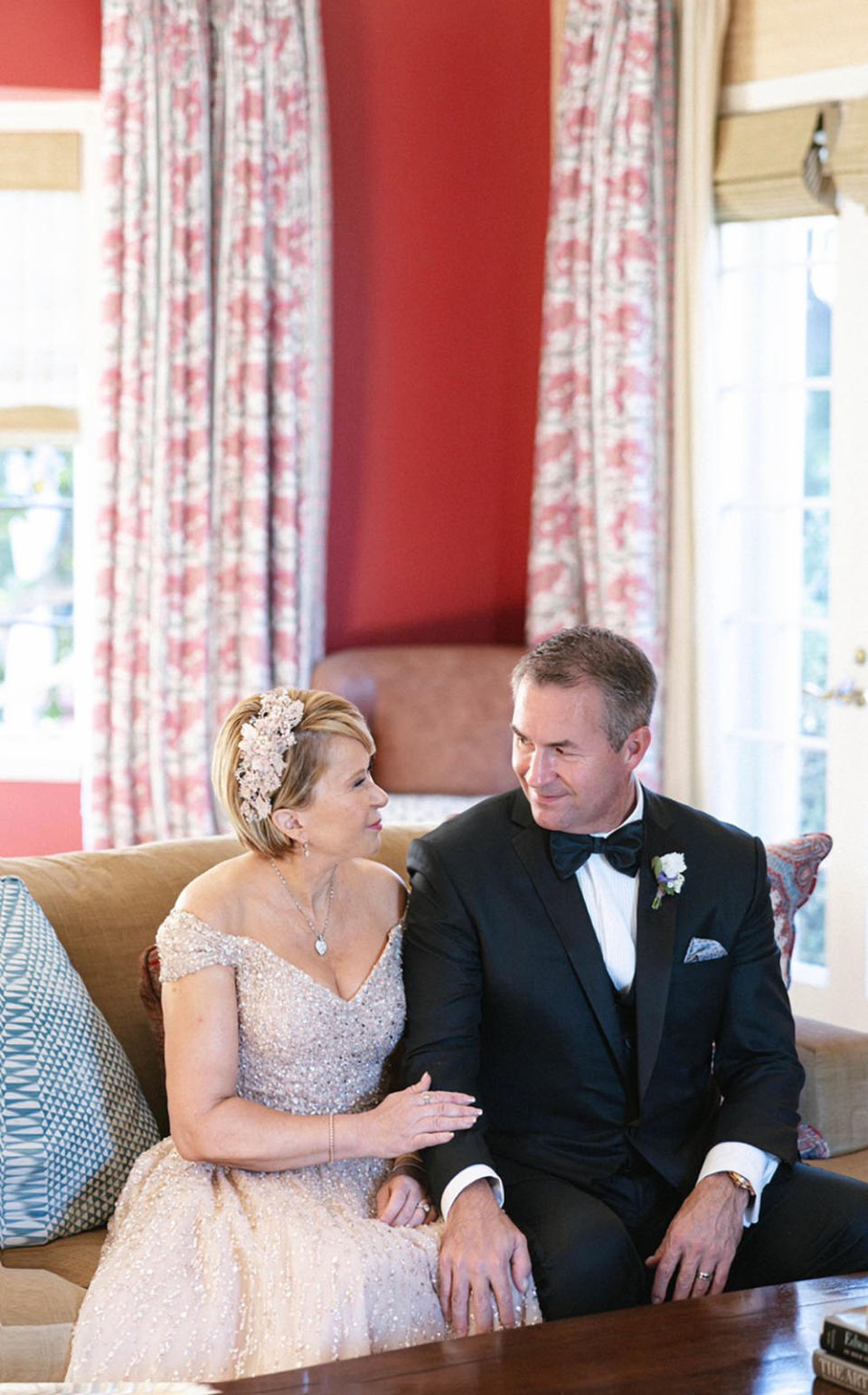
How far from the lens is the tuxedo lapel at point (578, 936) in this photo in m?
2.45

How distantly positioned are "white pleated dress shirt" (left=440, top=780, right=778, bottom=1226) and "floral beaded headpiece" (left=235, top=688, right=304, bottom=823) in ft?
1.66

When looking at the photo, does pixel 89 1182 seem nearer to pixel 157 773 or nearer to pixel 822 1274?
pixel 822 1274

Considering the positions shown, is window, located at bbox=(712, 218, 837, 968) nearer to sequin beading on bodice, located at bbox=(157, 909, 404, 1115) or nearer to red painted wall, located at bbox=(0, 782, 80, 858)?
red painted wall, located at bbox=(0, 782, 80, 858)

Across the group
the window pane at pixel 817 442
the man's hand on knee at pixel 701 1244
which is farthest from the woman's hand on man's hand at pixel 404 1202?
the window pane at pixel 817 442

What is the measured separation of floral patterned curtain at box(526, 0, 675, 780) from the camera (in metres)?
4.58

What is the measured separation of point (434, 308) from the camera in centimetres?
511

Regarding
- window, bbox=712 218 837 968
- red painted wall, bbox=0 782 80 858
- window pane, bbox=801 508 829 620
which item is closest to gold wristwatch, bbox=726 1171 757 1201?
window, bbox=712 218 837 968

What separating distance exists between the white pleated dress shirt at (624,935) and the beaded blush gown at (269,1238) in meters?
0.25

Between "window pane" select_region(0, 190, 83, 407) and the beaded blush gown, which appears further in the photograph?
"window pane" select_region(0, 190, 83, 407)

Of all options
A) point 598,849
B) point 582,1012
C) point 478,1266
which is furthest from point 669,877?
point 478,1266

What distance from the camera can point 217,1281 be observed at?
7.00ft

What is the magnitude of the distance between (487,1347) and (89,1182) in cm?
75

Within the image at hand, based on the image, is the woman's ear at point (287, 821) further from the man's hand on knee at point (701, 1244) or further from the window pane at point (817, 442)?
the window pane at point (817, 442)

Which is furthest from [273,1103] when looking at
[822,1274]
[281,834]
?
[822,1274]
